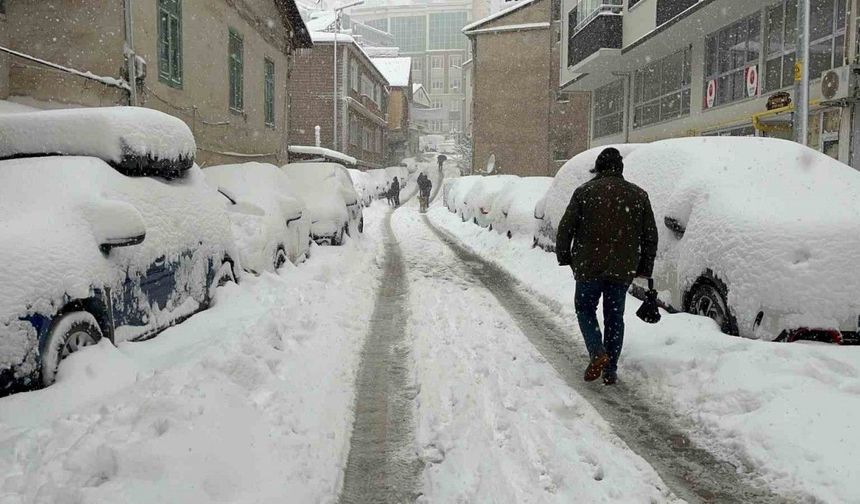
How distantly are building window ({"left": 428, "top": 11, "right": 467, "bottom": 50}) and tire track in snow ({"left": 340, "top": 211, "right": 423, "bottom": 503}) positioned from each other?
348ft

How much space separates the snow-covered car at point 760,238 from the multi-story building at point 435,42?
95467 mm

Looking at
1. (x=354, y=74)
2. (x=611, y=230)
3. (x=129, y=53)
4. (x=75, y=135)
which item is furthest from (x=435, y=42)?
(x=611, y=230)

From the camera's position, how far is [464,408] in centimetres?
429

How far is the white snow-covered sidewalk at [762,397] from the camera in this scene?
3.38 metres

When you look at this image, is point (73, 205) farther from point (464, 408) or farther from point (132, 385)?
point (464, 408)

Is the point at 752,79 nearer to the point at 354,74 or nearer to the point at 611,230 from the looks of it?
the point at 611,230

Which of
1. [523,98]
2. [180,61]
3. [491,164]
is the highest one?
[523,98]

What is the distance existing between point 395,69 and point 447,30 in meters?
48.0

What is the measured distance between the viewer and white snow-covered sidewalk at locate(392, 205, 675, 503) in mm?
3217

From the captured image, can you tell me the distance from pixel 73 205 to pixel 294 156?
59.0 ft

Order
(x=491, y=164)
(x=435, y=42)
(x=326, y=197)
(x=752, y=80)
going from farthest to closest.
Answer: (x=435, y=42), (x=491, y=164), (x=752, y=80), (x=326, y=197)

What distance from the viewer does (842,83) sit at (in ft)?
37.9

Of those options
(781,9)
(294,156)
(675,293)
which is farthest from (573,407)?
(294,156)

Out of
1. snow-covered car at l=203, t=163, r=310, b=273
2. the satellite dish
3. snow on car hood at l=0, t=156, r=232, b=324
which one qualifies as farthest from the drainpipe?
the satellite dish
